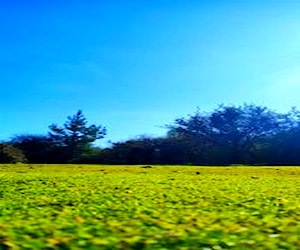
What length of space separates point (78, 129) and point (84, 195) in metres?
34.0

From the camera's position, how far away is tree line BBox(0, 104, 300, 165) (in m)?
41.0

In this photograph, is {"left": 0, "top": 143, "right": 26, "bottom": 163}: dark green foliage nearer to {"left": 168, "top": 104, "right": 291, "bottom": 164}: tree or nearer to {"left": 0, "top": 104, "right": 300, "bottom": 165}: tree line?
{"left": 0, "top": 104, "right": 300, "bottom": 165}: tree line

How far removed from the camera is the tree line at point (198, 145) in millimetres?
40969

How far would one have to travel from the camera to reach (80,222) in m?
5.67

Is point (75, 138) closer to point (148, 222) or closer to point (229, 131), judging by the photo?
point (229, 131)

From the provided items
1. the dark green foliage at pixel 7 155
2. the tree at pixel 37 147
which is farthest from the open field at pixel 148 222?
the tree at pixel 37 147

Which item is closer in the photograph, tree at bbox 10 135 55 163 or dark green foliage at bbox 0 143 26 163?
dark green foliage at bbox 0 143 26 163

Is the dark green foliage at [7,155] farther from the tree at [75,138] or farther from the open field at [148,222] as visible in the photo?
the open field at [148,222]

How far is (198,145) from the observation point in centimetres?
4278

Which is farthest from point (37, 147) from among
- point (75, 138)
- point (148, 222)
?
point (148, 222)

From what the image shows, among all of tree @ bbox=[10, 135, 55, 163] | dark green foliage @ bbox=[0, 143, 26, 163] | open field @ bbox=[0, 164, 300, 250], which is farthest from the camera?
tree @ bbox=[10, 135, 55, 163]

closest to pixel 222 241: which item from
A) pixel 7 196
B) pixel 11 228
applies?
pixel 11 228

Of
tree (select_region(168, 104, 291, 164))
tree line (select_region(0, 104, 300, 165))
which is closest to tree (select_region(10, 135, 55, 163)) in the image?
tree line (select_region(0, 104, 300, 165))

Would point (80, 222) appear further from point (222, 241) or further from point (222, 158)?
point (222, 158)
